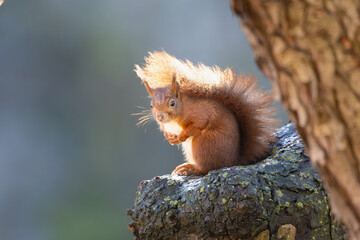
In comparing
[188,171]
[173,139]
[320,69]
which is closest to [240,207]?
[188,171]

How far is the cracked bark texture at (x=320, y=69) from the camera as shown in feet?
1.50

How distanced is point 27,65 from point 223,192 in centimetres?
320

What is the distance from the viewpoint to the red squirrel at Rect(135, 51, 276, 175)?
1421 mm

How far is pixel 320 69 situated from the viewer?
0.47 m

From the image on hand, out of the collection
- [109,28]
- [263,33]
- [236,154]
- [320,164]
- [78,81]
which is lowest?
[320,164]

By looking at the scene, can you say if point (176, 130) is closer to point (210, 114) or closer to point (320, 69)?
point (210, 114)

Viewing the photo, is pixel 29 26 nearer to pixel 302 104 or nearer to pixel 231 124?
pixel 231 124

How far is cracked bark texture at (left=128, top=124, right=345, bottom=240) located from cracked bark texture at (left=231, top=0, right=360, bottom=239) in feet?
1.78

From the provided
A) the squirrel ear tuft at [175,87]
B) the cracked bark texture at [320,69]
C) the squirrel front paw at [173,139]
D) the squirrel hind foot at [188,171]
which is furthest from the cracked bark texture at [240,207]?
the cracked bark texture at [320,69]

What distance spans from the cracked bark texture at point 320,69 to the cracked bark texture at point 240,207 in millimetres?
544

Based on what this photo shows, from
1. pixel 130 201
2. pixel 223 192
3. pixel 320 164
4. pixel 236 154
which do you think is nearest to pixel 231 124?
pixel 236 154

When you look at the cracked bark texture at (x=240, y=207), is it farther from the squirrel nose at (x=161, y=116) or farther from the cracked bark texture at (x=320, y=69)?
the cracked bark texture at (x=320, y=69)

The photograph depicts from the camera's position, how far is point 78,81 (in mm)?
3805

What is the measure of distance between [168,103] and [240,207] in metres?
0.55
